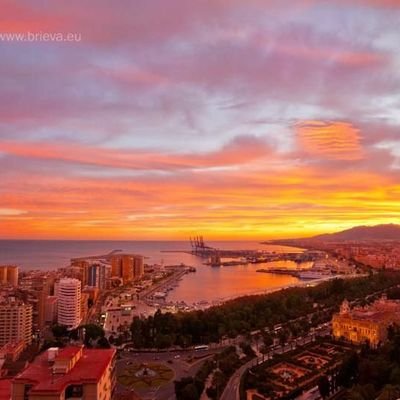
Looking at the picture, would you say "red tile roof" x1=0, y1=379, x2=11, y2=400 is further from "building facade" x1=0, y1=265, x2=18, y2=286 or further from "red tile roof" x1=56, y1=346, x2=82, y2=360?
"building facade" x1=0, y1=265, x2=18, y2=286

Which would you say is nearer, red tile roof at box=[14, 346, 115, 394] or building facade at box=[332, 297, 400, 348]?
red tile roof at box=[14, 346, 115, 394]

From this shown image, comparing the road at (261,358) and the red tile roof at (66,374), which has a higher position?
the red tile roof at (66,374)

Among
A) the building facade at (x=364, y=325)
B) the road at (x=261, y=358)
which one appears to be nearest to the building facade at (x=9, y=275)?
the road at (x=261, y=358)

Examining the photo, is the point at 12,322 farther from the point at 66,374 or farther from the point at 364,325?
the point at 66,374

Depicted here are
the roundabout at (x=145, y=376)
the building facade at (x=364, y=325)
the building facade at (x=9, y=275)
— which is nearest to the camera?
the roundabout at (x=145, y=376)

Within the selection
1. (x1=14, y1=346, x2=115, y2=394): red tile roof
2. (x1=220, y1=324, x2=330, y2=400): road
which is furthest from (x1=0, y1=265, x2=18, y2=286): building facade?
(x1=14, y1=346, x2=115, y2=394): red tile roof

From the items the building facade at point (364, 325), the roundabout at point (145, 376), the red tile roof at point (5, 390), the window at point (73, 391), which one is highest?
the window at point (73, 391)

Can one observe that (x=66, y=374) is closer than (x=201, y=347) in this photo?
Yes

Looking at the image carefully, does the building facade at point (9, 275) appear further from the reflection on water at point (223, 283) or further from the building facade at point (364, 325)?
the building facade at point (364, 325)

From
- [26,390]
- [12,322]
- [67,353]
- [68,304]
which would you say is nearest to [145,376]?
[67,353]
